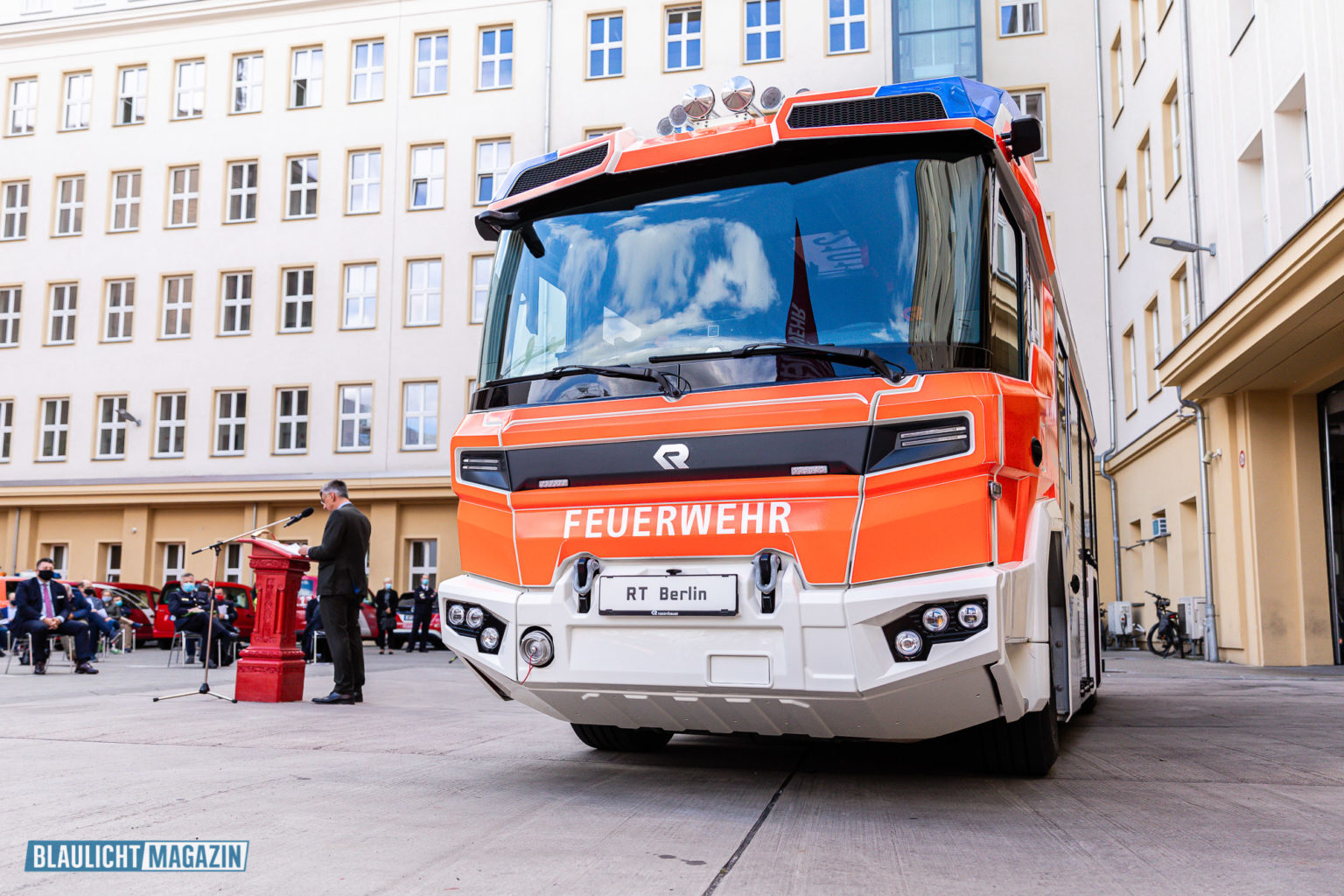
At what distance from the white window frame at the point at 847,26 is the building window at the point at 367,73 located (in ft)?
42.8

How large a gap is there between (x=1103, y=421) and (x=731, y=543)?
967 inches

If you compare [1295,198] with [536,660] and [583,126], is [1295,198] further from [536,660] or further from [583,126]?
[583,126]

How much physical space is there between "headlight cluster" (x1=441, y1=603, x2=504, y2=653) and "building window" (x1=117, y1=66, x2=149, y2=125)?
1412 inches

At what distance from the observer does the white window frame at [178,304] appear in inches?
1358

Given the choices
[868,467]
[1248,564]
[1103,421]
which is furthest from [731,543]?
[1103,421]

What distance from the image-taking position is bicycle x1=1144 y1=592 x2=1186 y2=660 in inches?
809

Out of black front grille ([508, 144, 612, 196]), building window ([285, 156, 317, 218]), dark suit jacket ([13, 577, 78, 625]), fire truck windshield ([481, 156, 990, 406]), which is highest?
building window ([285, 156, 317, 218])

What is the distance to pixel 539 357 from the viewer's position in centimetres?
542

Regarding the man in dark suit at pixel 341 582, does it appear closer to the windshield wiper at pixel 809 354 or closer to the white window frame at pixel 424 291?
the windshield wiper at pixel 809 354

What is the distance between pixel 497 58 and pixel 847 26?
998 centimetres

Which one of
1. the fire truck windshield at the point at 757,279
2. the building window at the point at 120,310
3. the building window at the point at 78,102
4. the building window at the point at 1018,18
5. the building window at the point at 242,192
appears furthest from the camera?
the building window at the point at 78,102

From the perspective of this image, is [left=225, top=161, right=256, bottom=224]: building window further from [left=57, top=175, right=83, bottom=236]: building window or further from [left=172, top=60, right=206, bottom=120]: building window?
[left=57, top=175, right=83, bottom=236]: building window

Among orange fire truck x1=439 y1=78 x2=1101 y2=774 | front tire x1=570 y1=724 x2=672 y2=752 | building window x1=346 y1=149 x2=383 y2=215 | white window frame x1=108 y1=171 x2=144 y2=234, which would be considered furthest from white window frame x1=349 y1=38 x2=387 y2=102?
orange fire truck x1=439 y1=78 x2=1101 y2=774

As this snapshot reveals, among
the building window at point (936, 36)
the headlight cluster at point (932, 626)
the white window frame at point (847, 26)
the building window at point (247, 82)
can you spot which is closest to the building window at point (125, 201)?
the building window at point (247, 82)
